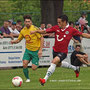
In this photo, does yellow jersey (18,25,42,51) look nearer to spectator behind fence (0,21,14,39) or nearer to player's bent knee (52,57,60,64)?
player's bent knee (52,57,60,64)

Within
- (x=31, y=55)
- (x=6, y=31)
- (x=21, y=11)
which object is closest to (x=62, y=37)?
(x=31, y=55)

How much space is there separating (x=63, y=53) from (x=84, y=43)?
→ 8.97 m

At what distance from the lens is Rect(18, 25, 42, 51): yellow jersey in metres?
15.5

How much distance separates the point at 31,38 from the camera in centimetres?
1564

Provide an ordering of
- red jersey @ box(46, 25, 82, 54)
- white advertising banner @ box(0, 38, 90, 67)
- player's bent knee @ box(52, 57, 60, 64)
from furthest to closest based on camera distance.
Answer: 1. white advertising banner @ box(0, 38, 90, 67)
2. red jersey @ box(46, 25, 82, 54)
3. player's bent knee @ box(52, 57, 60, 64)

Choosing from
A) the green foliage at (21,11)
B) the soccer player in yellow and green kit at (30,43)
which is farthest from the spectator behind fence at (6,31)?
the soccer player in yellow and green kit at (30,43)

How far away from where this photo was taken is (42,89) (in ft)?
40.8

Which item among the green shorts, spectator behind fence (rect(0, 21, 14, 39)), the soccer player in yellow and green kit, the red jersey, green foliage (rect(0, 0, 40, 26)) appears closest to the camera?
the red jersey

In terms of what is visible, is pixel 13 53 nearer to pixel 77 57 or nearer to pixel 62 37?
pixel 77 57

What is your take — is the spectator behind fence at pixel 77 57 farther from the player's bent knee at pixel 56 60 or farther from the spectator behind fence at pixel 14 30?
the player's bent knee at pixel 56 60

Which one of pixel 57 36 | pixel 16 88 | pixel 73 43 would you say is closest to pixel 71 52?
pixel 73 43

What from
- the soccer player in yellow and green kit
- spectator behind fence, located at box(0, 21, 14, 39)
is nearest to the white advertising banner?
spectator behind fence, located at box(0, 21, 14, 39)

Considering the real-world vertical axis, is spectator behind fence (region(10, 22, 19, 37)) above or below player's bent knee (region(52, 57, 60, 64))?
below

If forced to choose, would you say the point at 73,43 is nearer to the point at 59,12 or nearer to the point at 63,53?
the point at 59,12
